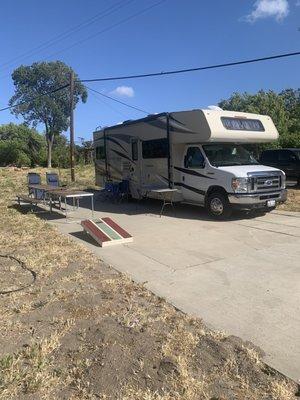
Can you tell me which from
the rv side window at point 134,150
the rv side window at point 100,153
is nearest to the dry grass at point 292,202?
the rv side window at point 134,150

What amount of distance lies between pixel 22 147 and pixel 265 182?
1582 inches

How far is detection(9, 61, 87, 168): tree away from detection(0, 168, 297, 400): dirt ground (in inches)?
1759

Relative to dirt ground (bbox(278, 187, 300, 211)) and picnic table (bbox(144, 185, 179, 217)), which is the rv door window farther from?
dirt ground (bbox(278, 187, 300, 211))

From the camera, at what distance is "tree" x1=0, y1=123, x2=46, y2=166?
45.4 m

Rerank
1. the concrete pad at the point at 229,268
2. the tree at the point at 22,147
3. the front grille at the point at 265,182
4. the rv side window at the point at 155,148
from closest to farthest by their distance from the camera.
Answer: the concrete pad at the point at 229,268, the front grille at the point at 265,182, the rv side window at the point at 155,148, the tree at the point at 22,147

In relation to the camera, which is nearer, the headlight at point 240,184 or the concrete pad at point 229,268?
the concrete pad at point 229,268

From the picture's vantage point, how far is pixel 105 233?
907cm

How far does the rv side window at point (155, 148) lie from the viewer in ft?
43.1

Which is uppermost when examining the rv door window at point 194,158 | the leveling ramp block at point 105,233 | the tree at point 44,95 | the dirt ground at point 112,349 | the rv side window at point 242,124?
the tree at point 44,95

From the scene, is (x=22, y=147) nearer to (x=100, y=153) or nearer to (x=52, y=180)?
(x=100, y=153)

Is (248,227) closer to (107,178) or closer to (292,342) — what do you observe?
(292,342)

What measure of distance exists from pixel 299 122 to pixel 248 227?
93.3ft

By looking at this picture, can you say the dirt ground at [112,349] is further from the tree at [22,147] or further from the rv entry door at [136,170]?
the tree at [22,147]

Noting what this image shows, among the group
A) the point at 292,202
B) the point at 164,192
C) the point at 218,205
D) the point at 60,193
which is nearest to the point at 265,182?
the point at 218,205
